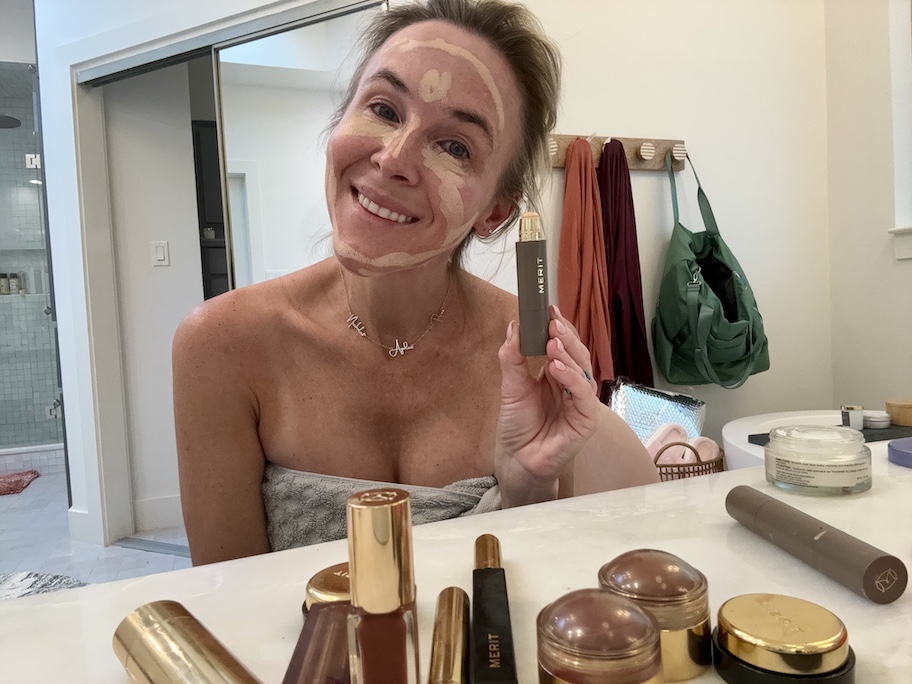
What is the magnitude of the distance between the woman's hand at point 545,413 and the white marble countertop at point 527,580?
68mm

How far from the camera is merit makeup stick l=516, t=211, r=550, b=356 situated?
47cm

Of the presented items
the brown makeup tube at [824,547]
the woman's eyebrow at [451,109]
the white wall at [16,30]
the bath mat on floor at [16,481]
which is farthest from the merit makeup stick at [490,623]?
the white wall at [16,30]

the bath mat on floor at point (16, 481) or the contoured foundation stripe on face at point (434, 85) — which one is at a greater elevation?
the contoured foundation stripe on face at point (434, 85)

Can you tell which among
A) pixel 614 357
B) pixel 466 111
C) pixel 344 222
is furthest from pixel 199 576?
pixel 614 357

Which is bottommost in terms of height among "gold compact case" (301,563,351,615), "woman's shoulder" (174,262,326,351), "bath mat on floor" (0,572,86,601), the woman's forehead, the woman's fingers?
"bath mat on floor" (0,572,86,601)

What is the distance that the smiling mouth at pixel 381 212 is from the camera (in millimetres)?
603

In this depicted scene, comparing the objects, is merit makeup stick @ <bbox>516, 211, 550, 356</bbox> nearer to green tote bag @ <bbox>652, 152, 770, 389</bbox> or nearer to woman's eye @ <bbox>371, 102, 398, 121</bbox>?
woman's eye @ <bbox>371, 102, 398, 121</bbox>

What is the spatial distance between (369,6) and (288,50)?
28cm

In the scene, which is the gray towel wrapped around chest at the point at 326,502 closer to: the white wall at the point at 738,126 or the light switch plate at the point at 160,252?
the white wall at the point at 738,126

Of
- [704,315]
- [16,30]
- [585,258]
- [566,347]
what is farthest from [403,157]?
[16,30]

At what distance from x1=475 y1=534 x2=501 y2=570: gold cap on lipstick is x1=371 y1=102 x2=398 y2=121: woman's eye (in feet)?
1.33

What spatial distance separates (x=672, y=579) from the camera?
29 cm

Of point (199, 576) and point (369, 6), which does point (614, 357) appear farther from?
point (199, 576)

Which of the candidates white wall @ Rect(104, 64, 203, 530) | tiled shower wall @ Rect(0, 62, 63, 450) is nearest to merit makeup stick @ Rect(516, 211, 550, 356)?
white wall @ Rect(104, 64, 203, 530)
